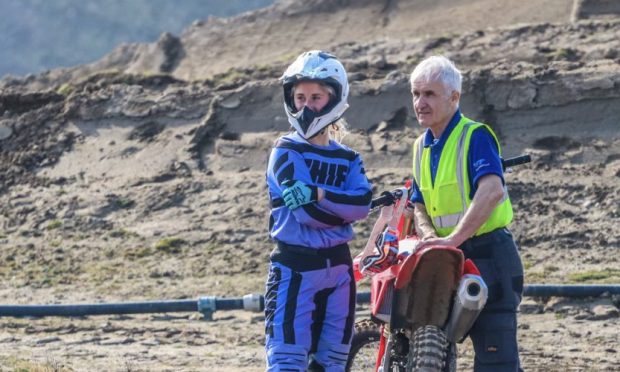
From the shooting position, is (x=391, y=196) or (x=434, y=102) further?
(x=391, y=196)

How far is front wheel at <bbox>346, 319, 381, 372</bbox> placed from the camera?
23.4 ft

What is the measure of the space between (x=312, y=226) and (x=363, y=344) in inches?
50.8

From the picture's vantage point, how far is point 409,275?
6.10m

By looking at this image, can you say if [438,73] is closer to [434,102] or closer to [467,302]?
[434,102]

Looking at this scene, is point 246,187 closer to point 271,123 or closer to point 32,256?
point 271,123

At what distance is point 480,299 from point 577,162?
8.64 meters

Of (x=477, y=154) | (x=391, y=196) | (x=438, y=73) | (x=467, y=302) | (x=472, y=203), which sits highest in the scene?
(x=438, y=73)

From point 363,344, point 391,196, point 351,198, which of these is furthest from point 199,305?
point 351,198

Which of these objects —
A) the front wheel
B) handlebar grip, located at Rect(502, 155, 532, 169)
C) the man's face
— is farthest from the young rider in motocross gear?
the front wheel

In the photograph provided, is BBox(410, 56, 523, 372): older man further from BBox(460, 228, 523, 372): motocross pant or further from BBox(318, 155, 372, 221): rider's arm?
BBox(318, 155, 372, 221): rider's arm

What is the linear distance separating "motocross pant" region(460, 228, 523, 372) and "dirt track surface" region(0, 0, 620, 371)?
2.77 metres

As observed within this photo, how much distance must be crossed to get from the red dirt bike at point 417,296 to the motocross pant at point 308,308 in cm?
21

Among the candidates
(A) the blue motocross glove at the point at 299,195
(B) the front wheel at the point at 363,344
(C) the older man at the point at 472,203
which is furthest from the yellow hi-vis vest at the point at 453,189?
(B) the front wheel at the point at 363,344

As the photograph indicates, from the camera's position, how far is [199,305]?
1104 centimetres
